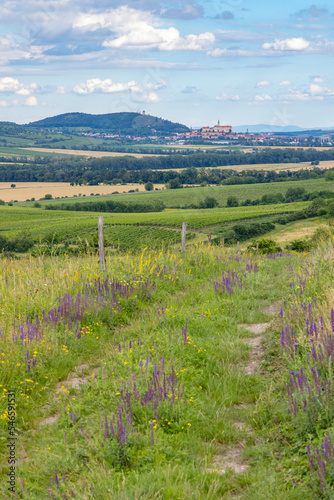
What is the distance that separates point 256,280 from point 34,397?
5655 mm

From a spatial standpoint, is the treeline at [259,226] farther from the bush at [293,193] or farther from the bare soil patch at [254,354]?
the bare soil patch at [254,354]

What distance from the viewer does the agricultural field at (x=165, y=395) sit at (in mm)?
3205

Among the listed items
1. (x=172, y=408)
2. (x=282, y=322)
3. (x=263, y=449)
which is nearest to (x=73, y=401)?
(x=172, y=408)

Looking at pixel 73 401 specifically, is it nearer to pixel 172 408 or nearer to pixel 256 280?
pixel 172 408

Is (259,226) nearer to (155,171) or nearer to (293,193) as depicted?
(293,193)

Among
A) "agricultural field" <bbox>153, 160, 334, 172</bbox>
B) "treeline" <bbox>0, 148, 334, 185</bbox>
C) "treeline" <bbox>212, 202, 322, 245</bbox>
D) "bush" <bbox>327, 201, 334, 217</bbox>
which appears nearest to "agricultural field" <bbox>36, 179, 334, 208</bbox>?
"treeline" <bbox>0, 148, 334, 185</bbox>

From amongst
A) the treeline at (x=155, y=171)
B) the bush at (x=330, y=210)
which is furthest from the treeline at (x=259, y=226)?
the treeline at (x=155, y=171)

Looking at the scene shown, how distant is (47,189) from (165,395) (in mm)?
155302

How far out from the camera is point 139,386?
171 inches

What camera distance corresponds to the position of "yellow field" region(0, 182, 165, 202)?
140 metres

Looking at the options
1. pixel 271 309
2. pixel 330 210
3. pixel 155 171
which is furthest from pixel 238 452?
pixel 155 171

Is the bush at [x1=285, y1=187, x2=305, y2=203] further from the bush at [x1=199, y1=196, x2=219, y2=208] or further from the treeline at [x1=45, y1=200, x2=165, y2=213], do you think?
the treeline at [x1=45, y1=200, x2=165, y2=213]

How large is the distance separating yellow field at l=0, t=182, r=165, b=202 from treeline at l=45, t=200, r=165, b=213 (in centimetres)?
2192

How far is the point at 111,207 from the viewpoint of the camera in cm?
11825
